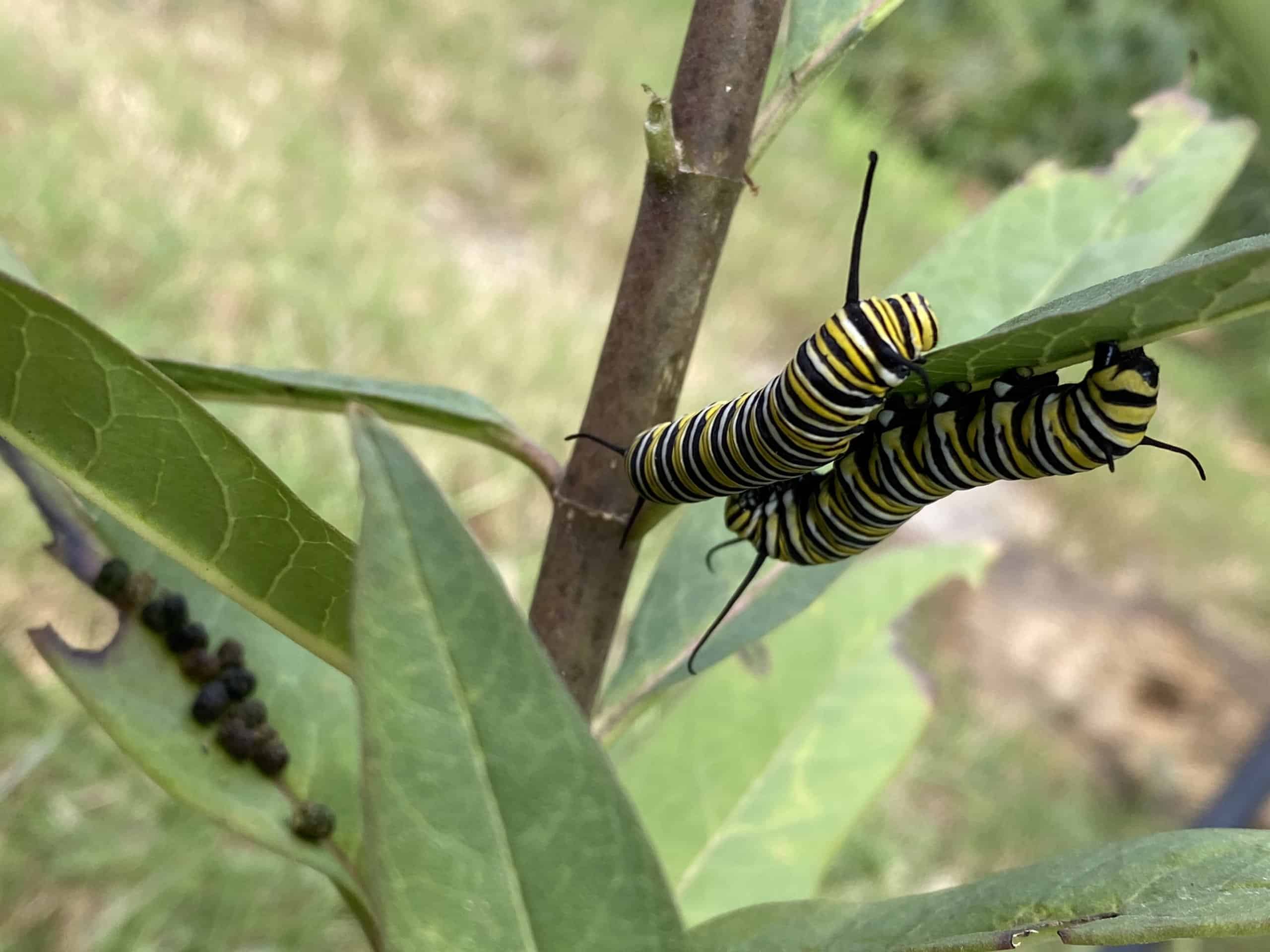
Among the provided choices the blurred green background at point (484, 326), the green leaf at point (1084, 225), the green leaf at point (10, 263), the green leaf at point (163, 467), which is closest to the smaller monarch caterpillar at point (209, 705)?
the green leaf at point (163, 467)

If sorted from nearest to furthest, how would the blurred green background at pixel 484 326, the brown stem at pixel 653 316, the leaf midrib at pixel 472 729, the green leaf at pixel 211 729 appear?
the leaf midrib at pixel 472 729, the brown stem at pixel 653 316, the green leaf at pixel 211 729, the blurred green background at pixel 484 326

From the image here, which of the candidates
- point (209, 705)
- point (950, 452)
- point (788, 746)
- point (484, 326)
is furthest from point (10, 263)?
point (484, 326)

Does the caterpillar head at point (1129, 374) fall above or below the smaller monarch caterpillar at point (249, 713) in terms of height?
above

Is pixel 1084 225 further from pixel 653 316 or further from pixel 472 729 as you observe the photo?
pixel 472 729

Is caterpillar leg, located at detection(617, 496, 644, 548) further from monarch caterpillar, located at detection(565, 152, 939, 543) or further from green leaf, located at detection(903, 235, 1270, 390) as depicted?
green leaf, located at detection(903, 235, 1270, 390)

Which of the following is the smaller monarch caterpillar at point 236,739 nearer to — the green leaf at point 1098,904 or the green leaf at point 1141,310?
the green leaf at point 1098,904

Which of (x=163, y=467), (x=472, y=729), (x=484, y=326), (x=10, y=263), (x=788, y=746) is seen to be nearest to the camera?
(x=472, y=729)

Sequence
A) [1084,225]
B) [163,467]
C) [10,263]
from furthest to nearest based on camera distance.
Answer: [1084,225]
[10,263]
[163,467]
